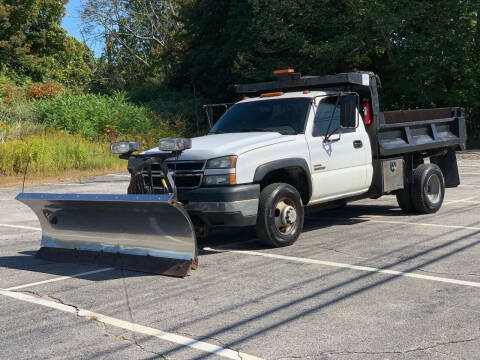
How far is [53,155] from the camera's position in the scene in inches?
832

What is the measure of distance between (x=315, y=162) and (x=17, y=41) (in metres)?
34.9

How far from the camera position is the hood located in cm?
751

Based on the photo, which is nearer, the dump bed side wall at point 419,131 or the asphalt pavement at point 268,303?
the asphalt pavement at point 268,303

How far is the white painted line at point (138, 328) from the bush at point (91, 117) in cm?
1974

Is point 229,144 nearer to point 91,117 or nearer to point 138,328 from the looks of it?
point 138,328

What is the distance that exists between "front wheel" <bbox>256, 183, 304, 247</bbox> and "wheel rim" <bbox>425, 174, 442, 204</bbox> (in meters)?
3.57

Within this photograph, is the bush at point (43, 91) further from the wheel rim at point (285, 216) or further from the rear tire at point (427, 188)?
the wheel rim at point (285, 216)

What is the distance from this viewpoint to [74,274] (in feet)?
23.2

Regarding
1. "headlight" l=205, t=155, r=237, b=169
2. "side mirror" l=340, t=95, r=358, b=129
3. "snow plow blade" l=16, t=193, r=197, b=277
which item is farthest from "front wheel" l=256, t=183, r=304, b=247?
"snow plow blade" l=16, t=193, r=197, b=277

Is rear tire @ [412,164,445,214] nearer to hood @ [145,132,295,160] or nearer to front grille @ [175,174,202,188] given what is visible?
hood @ [145,132,295,160]

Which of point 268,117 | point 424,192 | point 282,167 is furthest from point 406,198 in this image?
point 282,167

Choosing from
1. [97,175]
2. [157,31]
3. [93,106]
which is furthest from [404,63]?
[157,31]

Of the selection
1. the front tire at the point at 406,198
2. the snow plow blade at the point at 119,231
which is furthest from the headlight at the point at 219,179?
the front tire at the point at 406,198

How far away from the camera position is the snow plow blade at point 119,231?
21.6 feet
